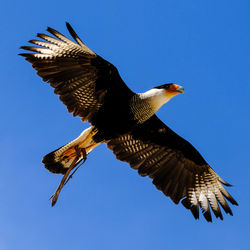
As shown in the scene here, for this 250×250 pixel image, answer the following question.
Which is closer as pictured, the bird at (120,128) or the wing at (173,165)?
the bird at (120,128)

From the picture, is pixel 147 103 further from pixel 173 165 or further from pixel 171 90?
pixel 173 165

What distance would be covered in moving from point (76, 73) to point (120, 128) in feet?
3.87

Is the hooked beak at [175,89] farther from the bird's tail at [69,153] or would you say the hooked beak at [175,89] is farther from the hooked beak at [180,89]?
the bird's tail at [69,153]

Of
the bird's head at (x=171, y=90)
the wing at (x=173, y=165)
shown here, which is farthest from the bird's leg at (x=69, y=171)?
the bird's head at (x=171, y=90)

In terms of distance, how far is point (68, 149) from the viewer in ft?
25.0

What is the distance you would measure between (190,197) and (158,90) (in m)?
1.95

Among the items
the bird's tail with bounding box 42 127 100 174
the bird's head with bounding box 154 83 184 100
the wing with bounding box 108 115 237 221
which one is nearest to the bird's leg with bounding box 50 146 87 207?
the bird's tail with bounding box 42 127 100 174

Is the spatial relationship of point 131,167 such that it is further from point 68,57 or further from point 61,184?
point 68,57

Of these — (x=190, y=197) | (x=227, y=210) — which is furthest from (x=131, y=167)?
(x=227, y=210)

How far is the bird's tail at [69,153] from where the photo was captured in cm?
747

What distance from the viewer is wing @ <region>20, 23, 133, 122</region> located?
688 centimetres

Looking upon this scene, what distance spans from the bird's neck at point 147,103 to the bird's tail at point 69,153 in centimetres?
74

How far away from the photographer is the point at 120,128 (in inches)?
300

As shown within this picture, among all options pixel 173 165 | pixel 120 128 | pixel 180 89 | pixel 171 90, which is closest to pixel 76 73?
pixel 120 128
